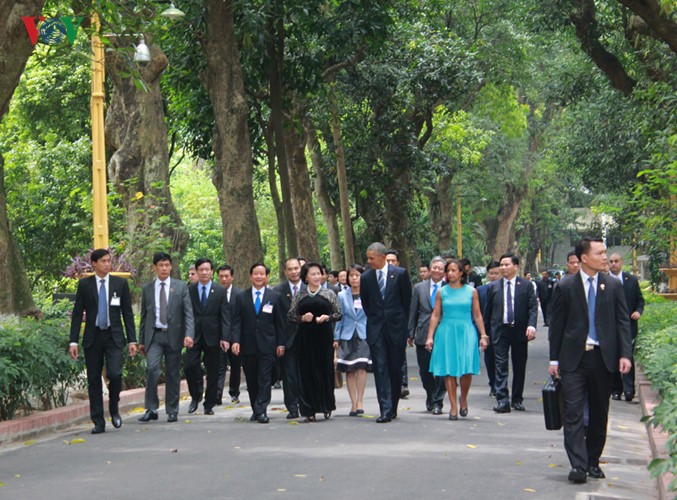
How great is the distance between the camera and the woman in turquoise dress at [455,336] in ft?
48.1

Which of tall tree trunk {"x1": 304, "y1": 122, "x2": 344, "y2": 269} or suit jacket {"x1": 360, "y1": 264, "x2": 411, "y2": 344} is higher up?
tall tree trunk {"x1": 304, "y1": 122, "x2": 344, "y2": 269}

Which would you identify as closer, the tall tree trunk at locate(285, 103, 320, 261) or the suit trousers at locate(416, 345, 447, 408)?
the suit trousers at locate(416, 345, 447, 408)

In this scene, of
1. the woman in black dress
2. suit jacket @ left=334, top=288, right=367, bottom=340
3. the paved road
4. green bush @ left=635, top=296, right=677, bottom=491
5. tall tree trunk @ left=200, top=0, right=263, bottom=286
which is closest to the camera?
green bush @ left=635, top=296, right=677, bottom=491

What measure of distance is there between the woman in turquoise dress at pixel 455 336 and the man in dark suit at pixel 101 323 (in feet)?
11.4

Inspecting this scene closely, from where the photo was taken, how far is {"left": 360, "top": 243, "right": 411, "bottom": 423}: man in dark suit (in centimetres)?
1471

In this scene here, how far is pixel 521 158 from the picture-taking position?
205 ft

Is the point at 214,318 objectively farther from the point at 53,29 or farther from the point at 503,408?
the point at 53,29

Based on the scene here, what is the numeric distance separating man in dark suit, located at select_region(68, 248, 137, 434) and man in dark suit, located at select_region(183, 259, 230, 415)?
6.62 ft

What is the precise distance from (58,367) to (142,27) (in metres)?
4.95

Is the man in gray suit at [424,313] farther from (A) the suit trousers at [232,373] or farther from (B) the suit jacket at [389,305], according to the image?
(A) the suit trousers at [232,373]

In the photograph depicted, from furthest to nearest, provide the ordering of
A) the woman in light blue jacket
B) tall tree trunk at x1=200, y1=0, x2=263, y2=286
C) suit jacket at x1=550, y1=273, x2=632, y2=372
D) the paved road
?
tall tree trunk at x1=200, y1=0, x2=263, y2=286
the woman in light blue jacket
suit jacket at x1=550, y1=273, x2=632, y2=372
the paved road

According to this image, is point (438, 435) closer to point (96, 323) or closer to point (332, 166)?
point (96, 323)

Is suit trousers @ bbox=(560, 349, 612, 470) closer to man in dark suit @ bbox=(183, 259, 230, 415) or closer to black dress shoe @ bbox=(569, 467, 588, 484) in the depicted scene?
black dress shoe @ bbox=(569, 467, 588, 484)

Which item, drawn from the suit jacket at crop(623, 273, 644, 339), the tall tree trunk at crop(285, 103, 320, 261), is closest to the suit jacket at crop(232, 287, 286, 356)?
the suit jacket at crop(623, 273, 644, 339)
